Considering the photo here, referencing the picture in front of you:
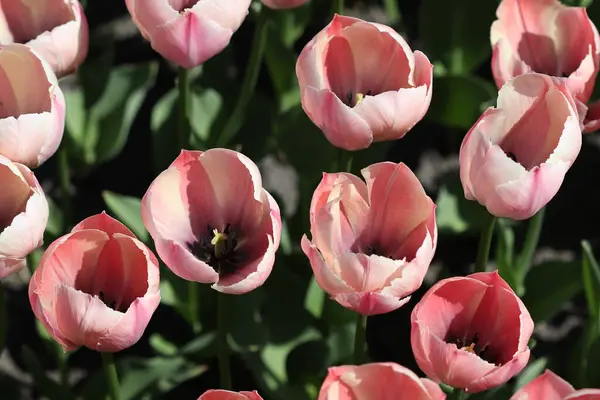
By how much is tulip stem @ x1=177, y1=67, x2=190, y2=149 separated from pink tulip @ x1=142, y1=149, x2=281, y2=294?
0.68 feet

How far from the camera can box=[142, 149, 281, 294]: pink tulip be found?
2.94ft

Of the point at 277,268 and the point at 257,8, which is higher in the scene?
the point at 257,8

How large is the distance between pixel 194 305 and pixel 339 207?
37 cm

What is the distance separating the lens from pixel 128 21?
180cm

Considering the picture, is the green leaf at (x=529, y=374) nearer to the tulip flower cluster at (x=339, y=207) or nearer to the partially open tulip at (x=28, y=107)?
the tulip flower cluster at (x=339, y=207)

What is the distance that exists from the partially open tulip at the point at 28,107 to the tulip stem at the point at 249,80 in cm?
29

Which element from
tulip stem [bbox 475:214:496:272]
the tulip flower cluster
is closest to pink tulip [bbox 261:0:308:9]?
the tulip flower cluster

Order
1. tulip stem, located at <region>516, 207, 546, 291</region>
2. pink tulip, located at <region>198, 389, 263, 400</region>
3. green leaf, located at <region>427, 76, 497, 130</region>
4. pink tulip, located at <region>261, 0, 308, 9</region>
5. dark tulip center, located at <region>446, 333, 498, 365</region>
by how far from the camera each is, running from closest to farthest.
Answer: pink tulip, located at <region>198, 389, 263, 400</region> → dark tulip center, located at <region>446, 333, 498, 365</region> → pink tulip, located at <region>261, 0, 308, 9</region> → tulip stem, located at <region>516, 207, 546, 291</region> → green leaf, located at <region>427, 76, 497, 130</region>

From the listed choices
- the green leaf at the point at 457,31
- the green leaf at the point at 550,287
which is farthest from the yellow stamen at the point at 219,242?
the green leaf at the point at 457,31

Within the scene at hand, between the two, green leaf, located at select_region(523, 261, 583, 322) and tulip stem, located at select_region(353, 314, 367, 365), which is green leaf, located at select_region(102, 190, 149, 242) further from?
green leaf, located at select_region(523, 261, 583, 322)

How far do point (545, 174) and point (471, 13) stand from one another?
59cm

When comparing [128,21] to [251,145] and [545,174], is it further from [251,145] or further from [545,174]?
[545,174]

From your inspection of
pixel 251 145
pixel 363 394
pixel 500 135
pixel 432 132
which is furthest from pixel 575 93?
pixel 432 132

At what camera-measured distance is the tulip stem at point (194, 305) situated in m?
1.25
